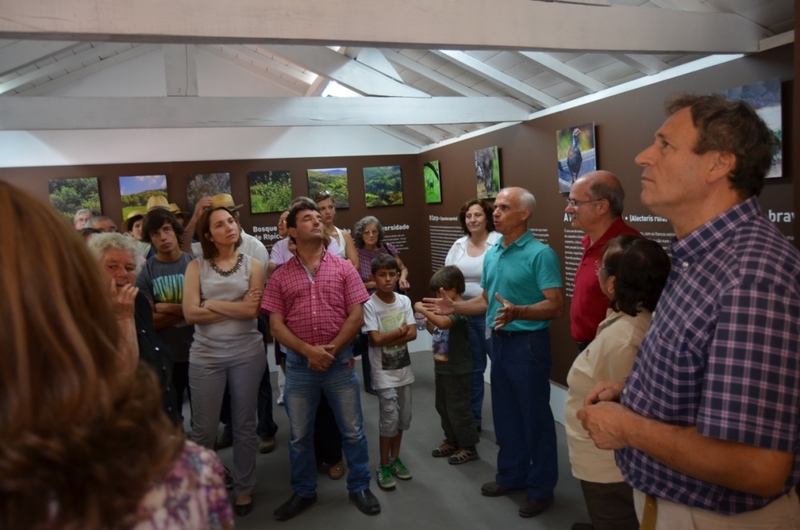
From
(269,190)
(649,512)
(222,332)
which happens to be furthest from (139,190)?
(649,512)

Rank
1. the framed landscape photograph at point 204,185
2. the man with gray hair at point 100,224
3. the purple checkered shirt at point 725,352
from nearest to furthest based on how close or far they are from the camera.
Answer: the purple checkered shirt at point 725,352 → the man with gray hair at point 100,224 → the framed landscape photograph at point 204,185

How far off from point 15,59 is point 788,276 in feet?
19.5

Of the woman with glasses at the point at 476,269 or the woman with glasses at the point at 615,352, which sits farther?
the woman with glasses at the point at 476,269

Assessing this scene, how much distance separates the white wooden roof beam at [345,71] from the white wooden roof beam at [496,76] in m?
0.74

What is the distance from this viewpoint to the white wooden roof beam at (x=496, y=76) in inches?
181

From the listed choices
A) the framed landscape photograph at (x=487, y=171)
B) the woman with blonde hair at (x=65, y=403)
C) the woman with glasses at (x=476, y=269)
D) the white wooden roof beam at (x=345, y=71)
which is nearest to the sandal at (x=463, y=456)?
the woman with glasses at (x=476, y=269)

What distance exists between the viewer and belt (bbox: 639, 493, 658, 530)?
4.87ft

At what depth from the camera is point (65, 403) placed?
65cm

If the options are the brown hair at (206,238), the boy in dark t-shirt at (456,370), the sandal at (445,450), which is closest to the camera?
the brown hair at (206,238)

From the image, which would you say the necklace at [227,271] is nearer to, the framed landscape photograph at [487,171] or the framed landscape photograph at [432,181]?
the framed landscape photograph at [487,171]

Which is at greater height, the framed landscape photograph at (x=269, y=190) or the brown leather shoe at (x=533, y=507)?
the framed landscape photograph at (x=269, y=190)

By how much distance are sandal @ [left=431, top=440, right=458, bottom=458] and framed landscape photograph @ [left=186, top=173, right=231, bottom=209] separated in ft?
14.3

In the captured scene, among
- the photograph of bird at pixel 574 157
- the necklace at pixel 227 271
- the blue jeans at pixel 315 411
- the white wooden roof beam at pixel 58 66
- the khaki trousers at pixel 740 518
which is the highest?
the white wooden roof beam at pixel 58 66

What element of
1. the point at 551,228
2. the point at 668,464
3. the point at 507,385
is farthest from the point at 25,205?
the point at 551,228
